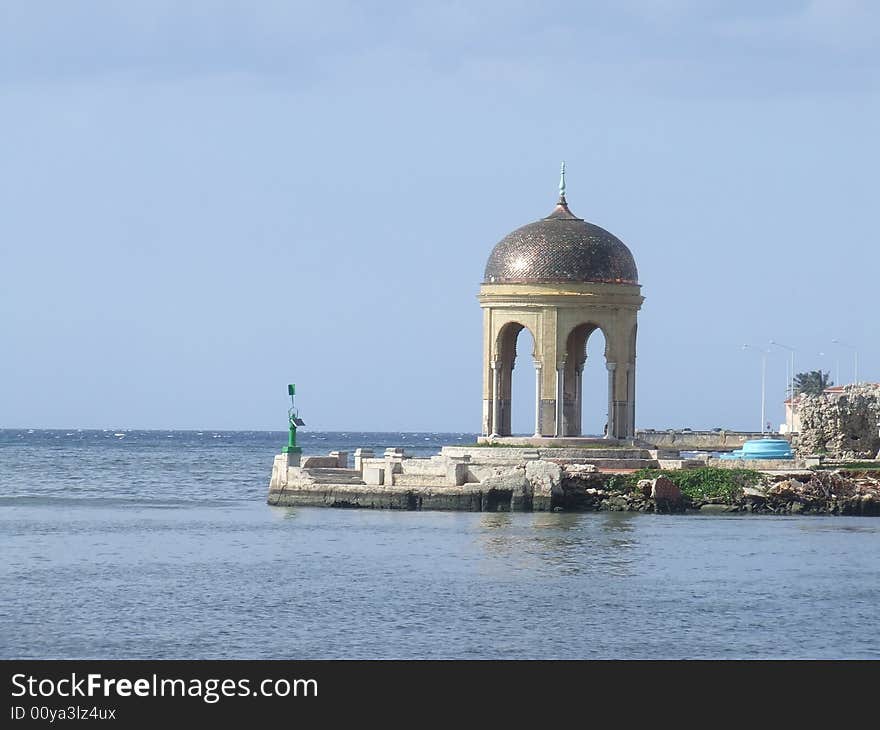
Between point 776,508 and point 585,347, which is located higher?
point 585,347

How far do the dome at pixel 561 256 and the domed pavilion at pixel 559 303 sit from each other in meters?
0.03

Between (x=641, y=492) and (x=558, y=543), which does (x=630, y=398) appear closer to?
(x=641, y=492)

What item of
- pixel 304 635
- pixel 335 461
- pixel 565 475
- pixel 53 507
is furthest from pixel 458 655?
pixel 53 507

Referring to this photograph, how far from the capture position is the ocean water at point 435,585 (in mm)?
27953

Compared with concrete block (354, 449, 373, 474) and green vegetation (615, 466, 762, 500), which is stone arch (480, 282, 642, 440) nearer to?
concrete block (354, 449, 373, 474)

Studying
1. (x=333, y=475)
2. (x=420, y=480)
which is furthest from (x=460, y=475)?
(x=333, y=475)

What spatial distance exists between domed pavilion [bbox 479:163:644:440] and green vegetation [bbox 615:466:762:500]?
580 centimetres

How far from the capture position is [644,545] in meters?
40.4

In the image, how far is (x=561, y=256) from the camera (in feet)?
177

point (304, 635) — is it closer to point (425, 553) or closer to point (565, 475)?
point (425, 553)

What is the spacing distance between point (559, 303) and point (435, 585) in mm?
21089

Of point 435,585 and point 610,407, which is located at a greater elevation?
point 610,407
